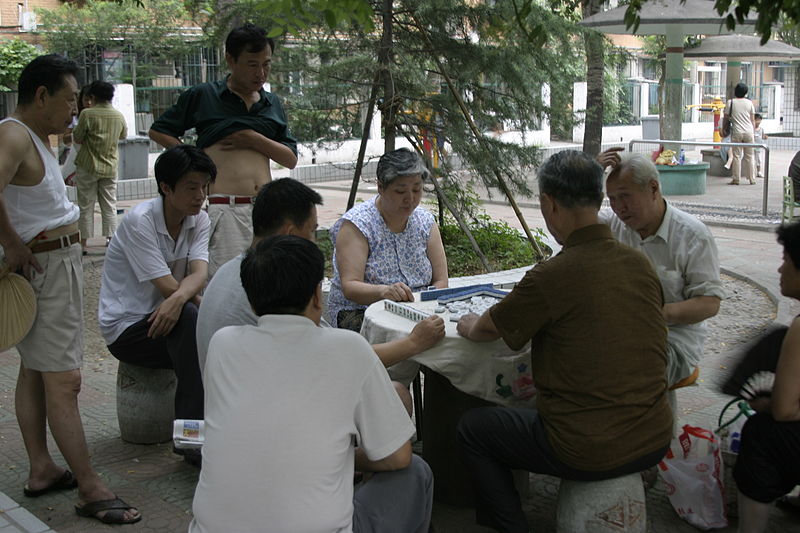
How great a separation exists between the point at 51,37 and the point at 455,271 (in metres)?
16.9

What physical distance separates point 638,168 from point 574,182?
0.78 m

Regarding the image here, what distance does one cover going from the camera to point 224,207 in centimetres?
514

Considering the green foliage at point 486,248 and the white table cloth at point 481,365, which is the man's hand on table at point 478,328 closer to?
the white table cloth at point 481,365

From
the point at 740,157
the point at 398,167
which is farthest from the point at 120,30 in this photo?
the point at 398,167

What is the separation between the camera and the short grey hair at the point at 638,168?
3789mm

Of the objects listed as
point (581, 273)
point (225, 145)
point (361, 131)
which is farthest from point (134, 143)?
point (581, 273)

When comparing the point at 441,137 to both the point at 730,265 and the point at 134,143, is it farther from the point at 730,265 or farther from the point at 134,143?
the point at 134,143

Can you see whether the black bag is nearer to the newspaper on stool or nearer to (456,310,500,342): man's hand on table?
(456,310,500,342): man's hand on table

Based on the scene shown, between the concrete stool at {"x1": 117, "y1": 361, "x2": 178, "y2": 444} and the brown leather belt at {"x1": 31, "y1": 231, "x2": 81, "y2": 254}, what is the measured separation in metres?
0.94

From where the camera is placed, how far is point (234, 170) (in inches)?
203

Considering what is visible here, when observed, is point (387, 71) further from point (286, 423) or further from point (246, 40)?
point (286, 423)

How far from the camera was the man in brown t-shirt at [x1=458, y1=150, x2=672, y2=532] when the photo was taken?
2992mm

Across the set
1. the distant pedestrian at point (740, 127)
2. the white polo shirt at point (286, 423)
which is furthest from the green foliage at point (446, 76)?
the distant pedestrian at point (740, 127)

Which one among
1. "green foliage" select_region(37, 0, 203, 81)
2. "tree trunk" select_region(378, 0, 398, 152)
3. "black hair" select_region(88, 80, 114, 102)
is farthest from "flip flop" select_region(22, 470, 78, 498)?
"green foliage" select_region(37, 0, 203, 81)
